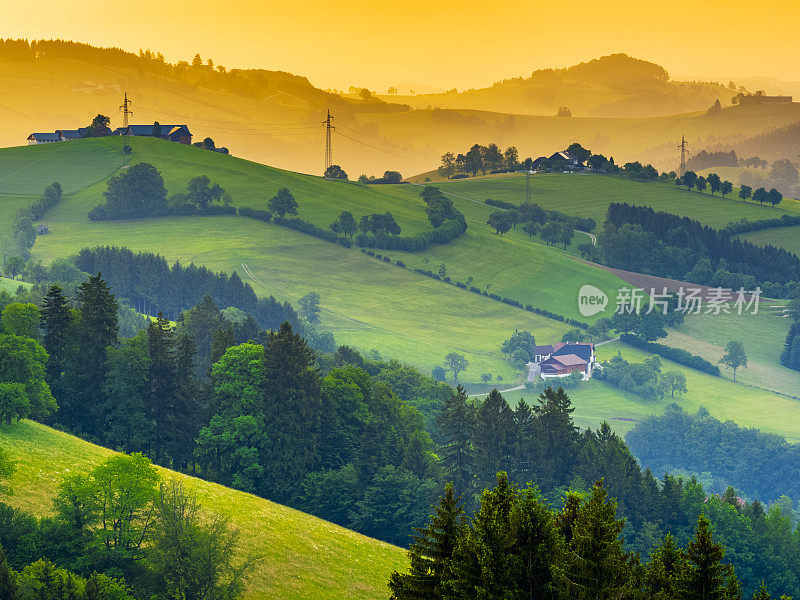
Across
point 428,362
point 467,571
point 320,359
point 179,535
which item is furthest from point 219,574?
point 428,362

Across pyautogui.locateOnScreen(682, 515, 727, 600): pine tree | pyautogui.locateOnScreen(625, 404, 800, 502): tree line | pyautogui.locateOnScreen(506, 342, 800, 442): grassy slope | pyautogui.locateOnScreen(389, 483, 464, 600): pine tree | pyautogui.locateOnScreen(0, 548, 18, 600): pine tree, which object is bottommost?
pyautogui.locateOnScreen(625, 404, 800, 502): tree line

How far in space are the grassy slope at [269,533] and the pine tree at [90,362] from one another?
14003 millimetres

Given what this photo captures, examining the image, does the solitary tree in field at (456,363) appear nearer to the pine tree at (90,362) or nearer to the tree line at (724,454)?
the tree line at (724,454)

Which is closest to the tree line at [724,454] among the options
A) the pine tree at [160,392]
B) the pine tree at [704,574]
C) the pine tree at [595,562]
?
the pine tree at [160,392]

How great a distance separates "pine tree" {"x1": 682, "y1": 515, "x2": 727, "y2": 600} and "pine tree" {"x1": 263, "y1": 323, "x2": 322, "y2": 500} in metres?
56.8

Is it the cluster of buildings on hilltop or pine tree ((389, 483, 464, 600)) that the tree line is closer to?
the cluster of buildings on hilltop

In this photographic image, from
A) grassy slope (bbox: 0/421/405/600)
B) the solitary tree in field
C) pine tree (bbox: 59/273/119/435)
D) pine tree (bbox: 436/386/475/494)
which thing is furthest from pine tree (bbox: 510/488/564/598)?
the solitary tree in field

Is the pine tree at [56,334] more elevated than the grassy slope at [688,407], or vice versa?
the pine tree at [56,334]

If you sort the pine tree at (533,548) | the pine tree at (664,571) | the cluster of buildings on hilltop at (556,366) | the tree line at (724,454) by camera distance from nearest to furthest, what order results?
1. the pine tree at (664,571)
2. the pine tree at (533,548)
3. the tree line at (724,454)
4. the cluster of buildings on hilltop at (556,366)

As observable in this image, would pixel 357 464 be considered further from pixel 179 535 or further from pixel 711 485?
pixel 711 485

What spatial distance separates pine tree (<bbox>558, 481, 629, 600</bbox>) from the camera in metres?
36.4

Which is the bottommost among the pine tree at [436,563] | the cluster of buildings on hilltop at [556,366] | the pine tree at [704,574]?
the cluster of buildings on hilltop at [556,366]

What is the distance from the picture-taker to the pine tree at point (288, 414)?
291ft

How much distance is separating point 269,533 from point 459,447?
123 feet
